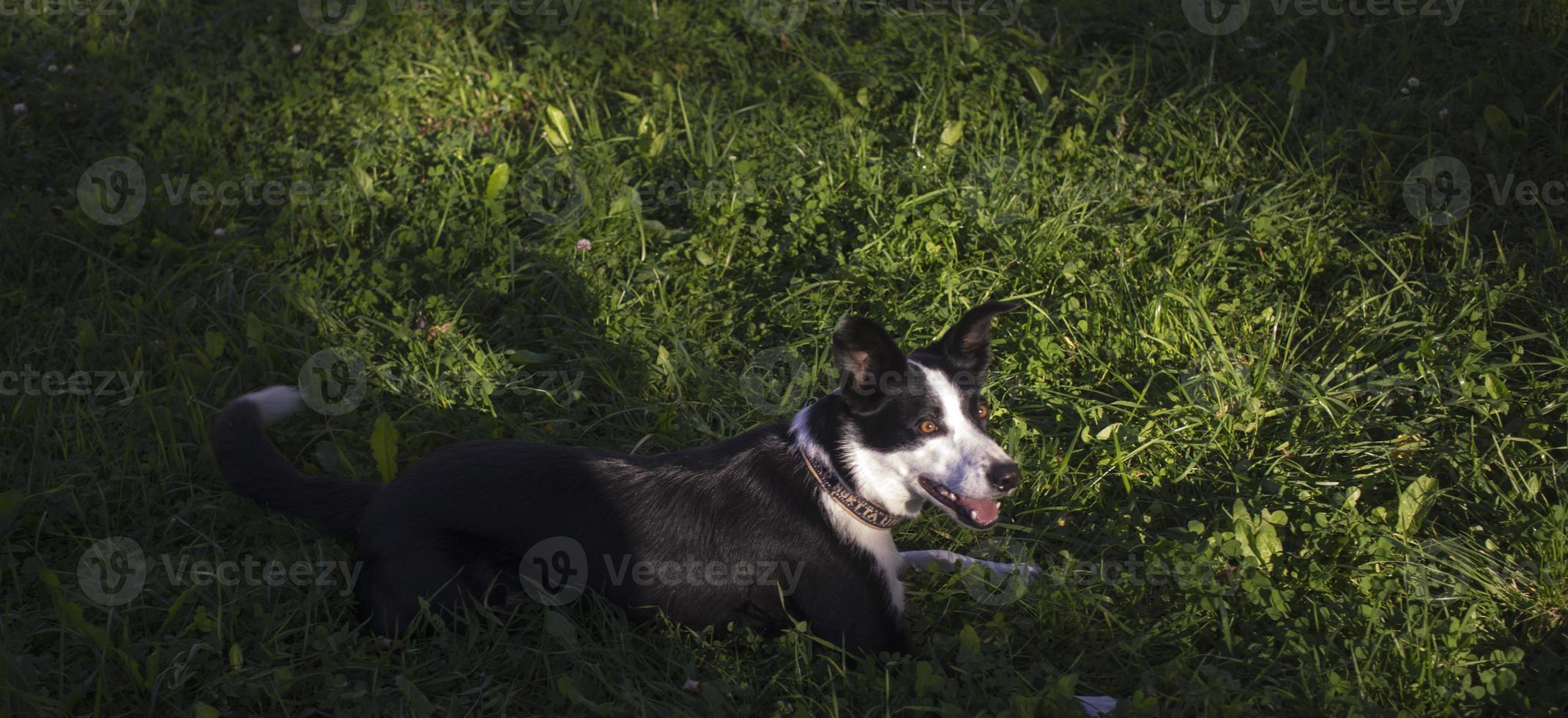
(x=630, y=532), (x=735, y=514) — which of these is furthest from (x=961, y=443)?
(x=630, y=532)

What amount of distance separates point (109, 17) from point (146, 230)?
2072 mm

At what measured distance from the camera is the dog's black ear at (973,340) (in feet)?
10.2

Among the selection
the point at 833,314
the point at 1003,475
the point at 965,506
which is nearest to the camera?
the point at 1003,475

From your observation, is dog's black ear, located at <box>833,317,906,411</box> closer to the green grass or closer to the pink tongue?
the pink tongue

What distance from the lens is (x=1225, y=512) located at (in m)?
3.45

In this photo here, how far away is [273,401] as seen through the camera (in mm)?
3484

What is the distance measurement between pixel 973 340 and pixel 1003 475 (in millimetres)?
453

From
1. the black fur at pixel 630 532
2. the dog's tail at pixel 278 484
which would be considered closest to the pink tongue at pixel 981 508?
the black fur at pixel 630 532

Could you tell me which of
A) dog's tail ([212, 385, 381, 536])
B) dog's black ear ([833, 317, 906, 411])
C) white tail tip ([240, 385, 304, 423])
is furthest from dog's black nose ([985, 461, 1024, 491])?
white tail tip ([240, 385, 304, 423])

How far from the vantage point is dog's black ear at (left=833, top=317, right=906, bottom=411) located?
9.69ft

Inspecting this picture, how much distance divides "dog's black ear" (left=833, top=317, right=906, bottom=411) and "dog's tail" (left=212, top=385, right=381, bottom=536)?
1.42m

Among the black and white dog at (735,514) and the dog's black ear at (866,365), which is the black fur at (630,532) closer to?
the black and white dog at (735,514)

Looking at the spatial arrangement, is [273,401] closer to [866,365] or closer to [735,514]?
[735,514]

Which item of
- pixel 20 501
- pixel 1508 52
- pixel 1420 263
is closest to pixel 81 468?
pixel 20 501
